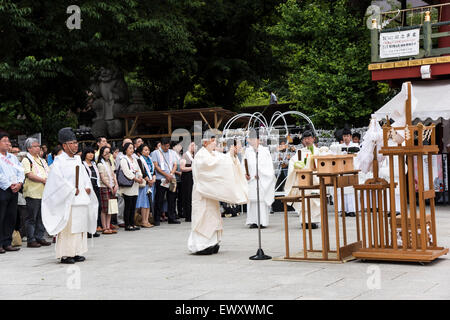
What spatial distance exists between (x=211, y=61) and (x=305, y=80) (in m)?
5.93

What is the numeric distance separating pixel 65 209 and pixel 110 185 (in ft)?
12.6

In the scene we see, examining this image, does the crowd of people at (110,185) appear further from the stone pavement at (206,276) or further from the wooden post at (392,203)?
the wooden post at (392,203)

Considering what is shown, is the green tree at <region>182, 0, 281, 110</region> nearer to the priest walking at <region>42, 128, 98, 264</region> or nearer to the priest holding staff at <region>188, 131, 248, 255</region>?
the priest holding staff at <region>188, 131, 248, 255</region>

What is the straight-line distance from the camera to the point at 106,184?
12.6 metres

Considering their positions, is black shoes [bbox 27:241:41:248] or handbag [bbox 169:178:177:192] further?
handbag [bbox 169:178:177:192]

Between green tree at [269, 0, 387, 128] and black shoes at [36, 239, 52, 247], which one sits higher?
green tree at [269, 0, 387, 128]

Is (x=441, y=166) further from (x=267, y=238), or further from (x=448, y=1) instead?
(x=267, y=238)

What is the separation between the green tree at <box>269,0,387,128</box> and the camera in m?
21.3

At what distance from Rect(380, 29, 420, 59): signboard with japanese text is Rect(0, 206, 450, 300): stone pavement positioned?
25.4ft

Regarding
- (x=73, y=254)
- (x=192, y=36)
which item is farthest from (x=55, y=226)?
(x=192, y=36)

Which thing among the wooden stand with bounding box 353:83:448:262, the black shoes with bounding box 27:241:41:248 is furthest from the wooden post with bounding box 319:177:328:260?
the black shoes with bounding box 27:241:41:248

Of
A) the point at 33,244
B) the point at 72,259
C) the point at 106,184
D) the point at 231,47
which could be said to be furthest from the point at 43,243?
the point at 231,47

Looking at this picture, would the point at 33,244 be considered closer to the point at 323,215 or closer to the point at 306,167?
the point at 306,167

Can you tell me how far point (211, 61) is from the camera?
26391 mm
